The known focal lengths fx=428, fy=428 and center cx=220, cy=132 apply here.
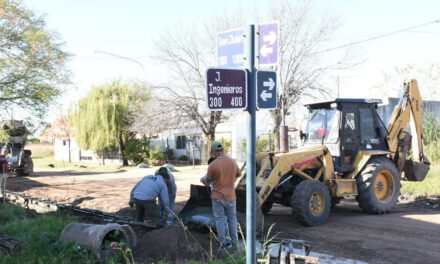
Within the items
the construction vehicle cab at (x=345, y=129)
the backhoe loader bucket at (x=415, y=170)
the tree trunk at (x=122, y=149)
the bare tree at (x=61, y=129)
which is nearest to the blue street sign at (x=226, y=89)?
the construction vehicle cab at (x=345, y=129)

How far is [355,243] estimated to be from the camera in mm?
7535

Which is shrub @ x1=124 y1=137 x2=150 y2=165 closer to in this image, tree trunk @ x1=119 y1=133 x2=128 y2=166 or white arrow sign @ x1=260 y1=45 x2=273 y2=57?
tree trunk @ x1=119 y1=133 x2=128 y2=166

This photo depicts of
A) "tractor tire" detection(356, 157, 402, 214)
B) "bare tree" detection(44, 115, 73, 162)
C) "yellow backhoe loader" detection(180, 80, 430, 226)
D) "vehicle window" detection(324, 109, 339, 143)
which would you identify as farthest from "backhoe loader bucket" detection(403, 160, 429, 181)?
"bare tree" detection(44, 115, 73, 162)

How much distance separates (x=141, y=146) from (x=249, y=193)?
2809cm

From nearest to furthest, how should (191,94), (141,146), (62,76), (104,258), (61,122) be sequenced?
1. (104,258)
2. (62,76)
3. (191,94)
4. (141,146)
5. (61,122)

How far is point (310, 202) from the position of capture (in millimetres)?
9008

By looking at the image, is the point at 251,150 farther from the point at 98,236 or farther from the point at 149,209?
the point at 149,209

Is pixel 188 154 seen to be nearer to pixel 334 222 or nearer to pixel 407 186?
pixel 407 186

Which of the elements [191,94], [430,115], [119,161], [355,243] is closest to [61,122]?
[119,161]

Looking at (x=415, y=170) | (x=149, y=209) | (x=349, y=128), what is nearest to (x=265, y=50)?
(x=149, y=209)

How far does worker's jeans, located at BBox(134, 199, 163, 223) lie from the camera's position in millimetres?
8297

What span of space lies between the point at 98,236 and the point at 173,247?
117cm

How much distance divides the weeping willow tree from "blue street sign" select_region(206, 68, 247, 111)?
86.6 feet

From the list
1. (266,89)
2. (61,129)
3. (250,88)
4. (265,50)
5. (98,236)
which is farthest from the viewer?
(61,129)
